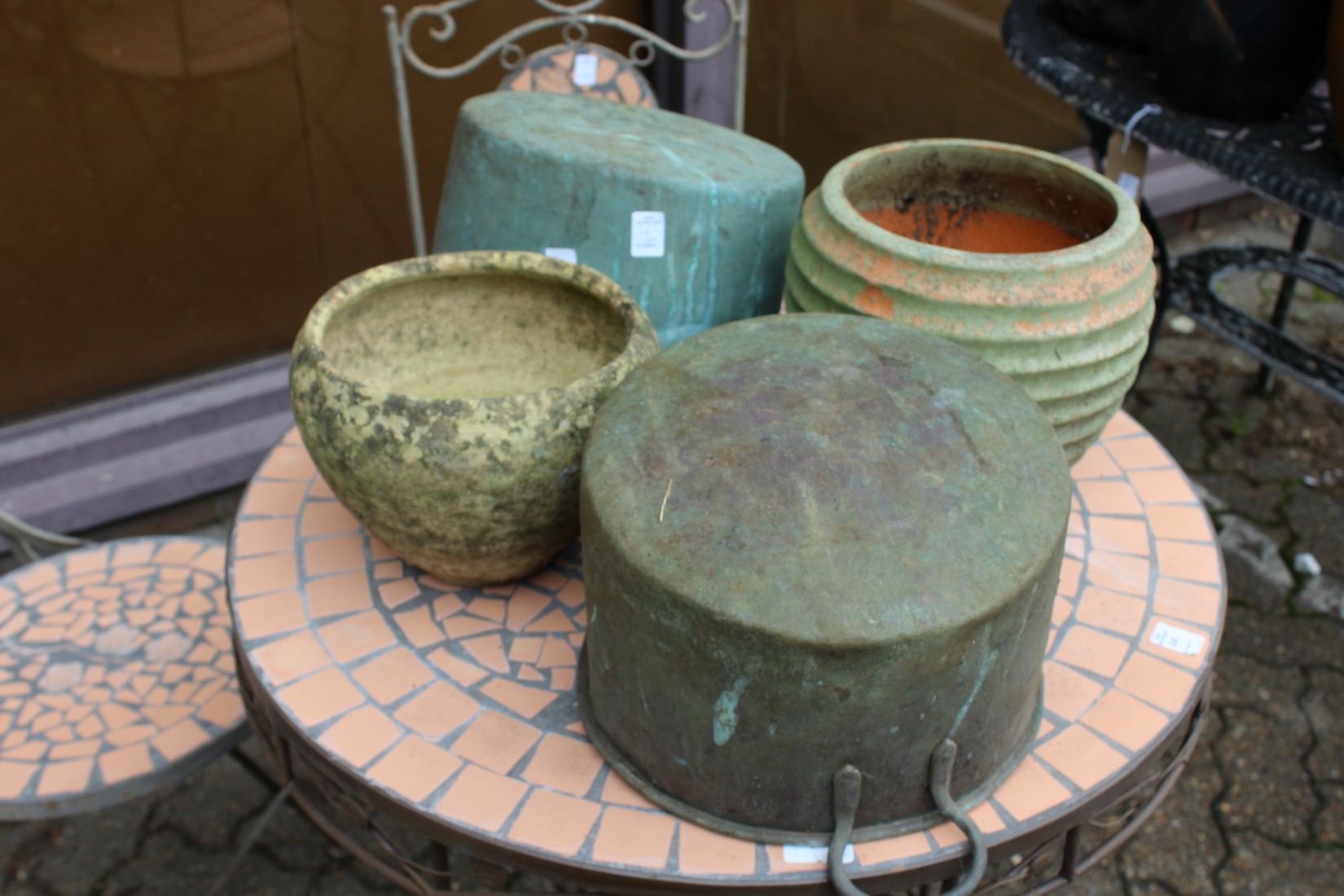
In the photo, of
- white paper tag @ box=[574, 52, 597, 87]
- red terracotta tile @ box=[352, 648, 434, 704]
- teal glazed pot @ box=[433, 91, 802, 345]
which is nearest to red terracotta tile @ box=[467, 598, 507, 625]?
red terracotta tile @ box=[352, 648, 434, 704]

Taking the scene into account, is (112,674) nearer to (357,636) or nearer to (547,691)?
(357,636)

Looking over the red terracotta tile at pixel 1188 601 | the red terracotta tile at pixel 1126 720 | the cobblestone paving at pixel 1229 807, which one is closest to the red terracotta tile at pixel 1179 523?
the red terracotta tile at pixel 1188 601

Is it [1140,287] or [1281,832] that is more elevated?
[1140,287]

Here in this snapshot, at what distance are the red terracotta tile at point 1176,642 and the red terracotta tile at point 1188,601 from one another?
2cm

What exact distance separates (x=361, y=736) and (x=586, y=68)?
1591mm

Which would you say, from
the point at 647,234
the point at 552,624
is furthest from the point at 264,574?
the point at 647,234

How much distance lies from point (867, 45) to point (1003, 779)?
2.66 m

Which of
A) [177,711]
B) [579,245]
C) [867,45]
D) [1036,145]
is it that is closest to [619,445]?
[579,245]

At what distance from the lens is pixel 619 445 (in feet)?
4.08

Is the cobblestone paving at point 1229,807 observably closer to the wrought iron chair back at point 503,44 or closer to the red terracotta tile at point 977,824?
the red terracotta tile at point 977,824

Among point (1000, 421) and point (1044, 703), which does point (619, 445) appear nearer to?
point (1000, 421)

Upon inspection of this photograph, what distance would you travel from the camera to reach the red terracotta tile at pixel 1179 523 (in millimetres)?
1688

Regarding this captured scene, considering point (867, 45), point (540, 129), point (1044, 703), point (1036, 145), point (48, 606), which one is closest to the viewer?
point (1044, 703)

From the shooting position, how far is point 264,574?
62.7 inches
